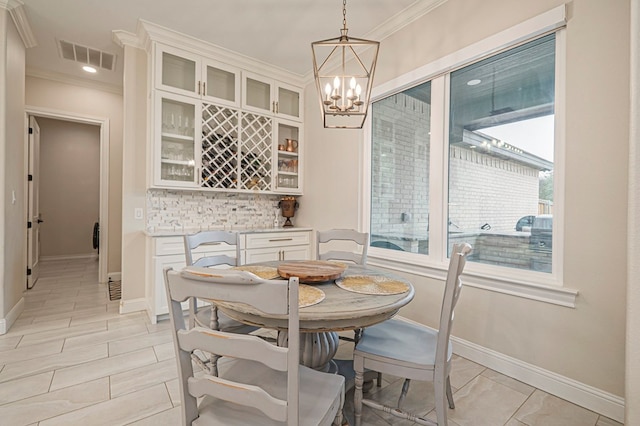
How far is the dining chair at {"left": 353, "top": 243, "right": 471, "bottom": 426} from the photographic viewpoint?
1.33m

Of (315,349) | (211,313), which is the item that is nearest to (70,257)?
(211,313)

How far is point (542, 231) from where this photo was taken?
198 cm

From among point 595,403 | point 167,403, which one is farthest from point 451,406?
point 167,403

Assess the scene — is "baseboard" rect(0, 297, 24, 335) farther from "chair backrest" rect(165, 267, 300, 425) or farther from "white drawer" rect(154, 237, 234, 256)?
"chair backrest" rect(165, 267, 300, 425)

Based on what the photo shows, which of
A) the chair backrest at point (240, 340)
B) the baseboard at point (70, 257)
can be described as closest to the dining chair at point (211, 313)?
the chair backrest at point (240, 340)

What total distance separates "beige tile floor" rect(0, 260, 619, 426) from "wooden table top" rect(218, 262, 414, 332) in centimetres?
73

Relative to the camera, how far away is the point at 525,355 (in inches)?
77.8

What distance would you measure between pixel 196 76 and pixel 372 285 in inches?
120

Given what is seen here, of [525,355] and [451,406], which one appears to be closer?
[451,406]

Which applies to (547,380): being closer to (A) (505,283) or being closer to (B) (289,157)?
(A) (505,283)

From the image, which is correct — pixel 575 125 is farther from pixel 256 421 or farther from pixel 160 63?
pixel 160 63

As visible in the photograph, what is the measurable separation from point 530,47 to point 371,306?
210 cm

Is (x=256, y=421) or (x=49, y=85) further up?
(x=49, y=85)

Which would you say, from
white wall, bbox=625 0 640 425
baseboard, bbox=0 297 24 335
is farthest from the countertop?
white wall, bbox=625 0 640 425
